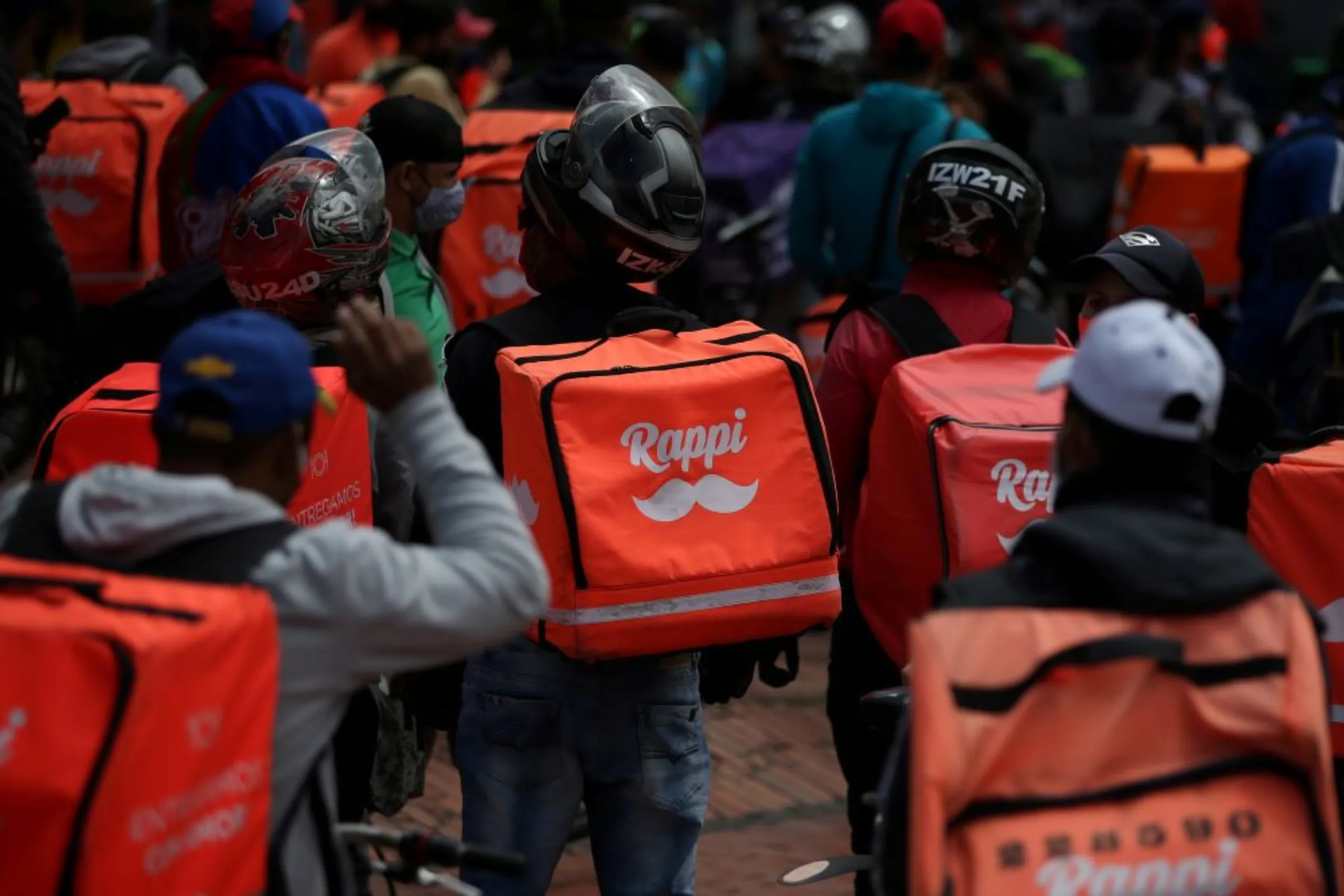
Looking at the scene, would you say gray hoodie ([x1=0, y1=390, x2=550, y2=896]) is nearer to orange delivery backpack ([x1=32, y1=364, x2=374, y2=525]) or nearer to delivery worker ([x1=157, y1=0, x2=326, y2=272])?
orange delivery backpack ([x1=32, y1=364, x2=374, y2=525])

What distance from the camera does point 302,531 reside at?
270cm

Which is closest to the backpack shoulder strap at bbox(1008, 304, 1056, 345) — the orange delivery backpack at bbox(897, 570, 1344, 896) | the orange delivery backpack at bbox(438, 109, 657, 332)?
the orange delivery backpack at bbox(897, 570, 1344, 896)

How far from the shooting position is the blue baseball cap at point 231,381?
2.70m

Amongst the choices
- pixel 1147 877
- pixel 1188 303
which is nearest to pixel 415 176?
pixel 1188 303

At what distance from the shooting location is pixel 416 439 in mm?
2799

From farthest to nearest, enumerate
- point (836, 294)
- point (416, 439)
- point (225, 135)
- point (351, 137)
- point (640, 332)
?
point (836, 294) → point (225, 135) → point (351, 137) → point (640, 332) → point (416, 439)

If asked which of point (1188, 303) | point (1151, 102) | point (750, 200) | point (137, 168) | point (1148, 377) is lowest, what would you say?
point (750, 200)

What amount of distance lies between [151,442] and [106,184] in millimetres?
3987

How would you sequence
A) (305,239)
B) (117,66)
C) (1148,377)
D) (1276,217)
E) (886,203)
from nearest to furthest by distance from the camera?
1. (1148,377)
2. (305,239)
3. (886,203)
4. (1276,217)
5. (117,66)

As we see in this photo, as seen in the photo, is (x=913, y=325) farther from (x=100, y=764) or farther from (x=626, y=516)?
(x=100, y=764)

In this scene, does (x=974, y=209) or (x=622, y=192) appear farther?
(x=974, y=209)

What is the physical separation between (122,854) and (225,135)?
399 cm

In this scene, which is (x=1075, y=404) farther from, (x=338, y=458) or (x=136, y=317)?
(x=136, y=317)

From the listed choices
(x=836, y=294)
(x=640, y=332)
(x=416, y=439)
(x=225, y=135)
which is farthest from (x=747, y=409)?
(x=836, y=294)
